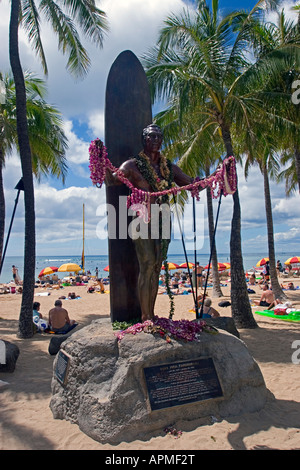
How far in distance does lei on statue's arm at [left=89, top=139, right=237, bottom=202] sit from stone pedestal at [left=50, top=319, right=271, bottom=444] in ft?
5.85

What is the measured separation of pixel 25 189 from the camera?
9.91 m

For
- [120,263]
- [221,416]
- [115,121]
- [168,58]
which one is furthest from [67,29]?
[221,416]

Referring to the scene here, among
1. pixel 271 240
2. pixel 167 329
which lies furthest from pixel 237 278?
pixel 167 329

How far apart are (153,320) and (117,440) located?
1471 millimetres

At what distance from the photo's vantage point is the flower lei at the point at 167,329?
14.4ft

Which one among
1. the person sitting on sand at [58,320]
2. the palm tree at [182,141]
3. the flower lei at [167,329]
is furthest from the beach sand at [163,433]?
the palm tree at [182,141]

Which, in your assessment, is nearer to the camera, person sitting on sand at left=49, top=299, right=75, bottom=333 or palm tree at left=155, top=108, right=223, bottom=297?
person sitting on sand at left=49, top=299, right=75, bottom=333

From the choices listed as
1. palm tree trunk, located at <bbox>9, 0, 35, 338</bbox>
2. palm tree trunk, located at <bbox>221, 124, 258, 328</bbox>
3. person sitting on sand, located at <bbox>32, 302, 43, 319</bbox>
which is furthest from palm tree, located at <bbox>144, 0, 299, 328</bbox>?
person sitting on sand, located at <bbox>32, 302, 43, 319</bbox>

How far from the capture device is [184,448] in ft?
11.6

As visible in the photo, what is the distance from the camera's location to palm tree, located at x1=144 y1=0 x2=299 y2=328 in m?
9.81

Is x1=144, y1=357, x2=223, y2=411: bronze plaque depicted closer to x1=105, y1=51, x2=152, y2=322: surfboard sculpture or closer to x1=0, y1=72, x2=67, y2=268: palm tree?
x1=105, y1=51, x2=152, y2=322: surfboard sculpture

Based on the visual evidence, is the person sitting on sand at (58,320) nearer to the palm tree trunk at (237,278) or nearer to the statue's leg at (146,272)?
the palm tree trunk at (237,278)

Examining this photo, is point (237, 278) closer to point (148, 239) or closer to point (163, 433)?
point (148, 239)
